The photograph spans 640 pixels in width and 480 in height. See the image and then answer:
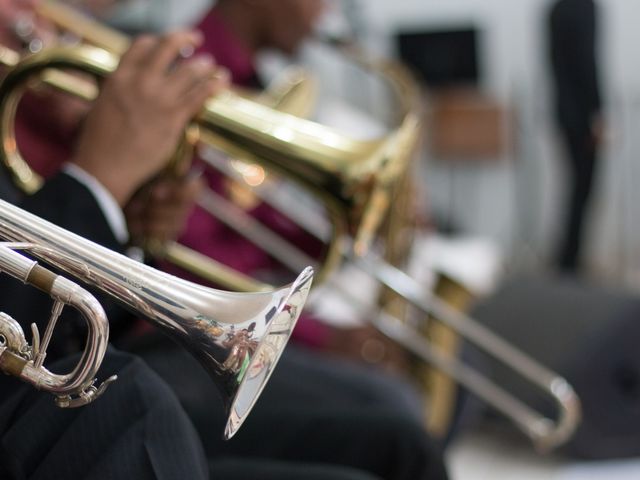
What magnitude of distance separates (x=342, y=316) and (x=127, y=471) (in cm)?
107

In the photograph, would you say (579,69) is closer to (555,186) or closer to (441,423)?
(555,186)

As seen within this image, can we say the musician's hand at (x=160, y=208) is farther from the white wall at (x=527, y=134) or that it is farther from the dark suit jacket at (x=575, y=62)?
the white wall at (x=527, y=134)

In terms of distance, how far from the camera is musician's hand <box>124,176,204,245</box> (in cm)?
98

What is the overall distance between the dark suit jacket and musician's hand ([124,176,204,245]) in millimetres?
2506

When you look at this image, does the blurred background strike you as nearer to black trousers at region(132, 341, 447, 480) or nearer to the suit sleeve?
black trousers at region(132, 341, 447, 480)

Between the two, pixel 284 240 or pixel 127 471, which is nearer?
pixel 127 471

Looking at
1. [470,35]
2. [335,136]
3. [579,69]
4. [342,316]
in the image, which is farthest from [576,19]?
[335,136]

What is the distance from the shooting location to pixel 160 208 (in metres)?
0.99

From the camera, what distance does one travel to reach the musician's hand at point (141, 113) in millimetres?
822

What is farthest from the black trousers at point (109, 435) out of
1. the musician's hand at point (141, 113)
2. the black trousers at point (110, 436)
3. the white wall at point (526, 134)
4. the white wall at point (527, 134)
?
the white wall at point (527, 134)

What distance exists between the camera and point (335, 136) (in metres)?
0.97

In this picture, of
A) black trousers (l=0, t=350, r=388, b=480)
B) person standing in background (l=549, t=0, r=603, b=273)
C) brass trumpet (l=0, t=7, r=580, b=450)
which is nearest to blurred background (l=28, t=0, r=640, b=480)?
person standing in background (l=549, t=0, r=603, b=273)

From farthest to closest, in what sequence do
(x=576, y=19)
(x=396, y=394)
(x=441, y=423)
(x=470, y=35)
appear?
1. (x=470, y=35)
2. (x=576, y=19)
3. (x=441, y=423)
4. (x=396, y=394)

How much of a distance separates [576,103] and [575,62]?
0.15 metres
